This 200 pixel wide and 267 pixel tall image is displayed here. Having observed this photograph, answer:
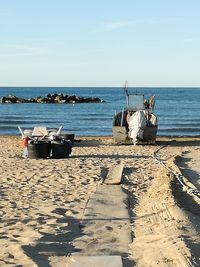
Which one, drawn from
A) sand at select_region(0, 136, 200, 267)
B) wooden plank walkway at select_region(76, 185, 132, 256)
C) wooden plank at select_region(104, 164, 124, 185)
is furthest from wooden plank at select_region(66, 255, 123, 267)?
wooden plank at select_region(104, 164, 124, 185)

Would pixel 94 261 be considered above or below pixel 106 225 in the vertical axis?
above

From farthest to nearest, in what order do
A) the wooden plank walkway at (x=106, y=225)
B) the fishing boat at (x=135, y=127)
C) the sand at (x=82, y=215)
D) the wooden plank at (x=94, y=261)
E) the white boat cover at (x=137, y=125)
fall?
the fishing boat at (x=135, y=127)
the white boat cover at (x=137, y=125)
the wooden plank walkway at (x=106, y=225)
the sand at (x=82, y=215)
the wooden plank at (x=94, y=261)

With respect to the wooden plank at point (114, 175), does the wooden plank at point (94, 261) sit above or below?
above

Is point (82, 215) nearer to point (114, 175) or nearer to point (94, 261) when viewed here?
point (94, 261)

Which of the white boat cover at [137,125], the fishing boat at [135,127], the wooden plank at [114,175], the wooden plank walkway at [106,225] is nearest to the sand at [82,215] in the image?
the wooden plank walkway at [106,225]

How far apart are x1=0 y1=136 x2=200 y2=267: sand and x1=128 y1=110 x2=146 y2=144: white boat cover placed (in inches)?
294

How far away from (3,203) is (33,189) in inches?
60.8

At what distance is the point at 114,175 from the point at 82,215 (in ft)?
14.1

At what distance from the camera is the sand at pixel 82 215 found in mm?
6016

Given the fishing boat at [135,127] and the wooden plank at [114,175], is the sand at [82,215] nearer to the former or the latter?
the wooden plank at [114,175]

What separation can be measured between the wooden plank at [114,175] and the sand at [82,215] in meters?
0.14

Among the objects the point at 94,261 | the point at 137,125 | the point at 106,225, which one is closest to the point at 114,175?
the point at 106,225

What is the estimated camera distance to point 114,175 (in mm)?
12375

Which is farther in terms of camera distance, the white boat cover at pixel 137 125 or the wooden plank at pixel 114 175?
the white boat cover at pixel 137 125
